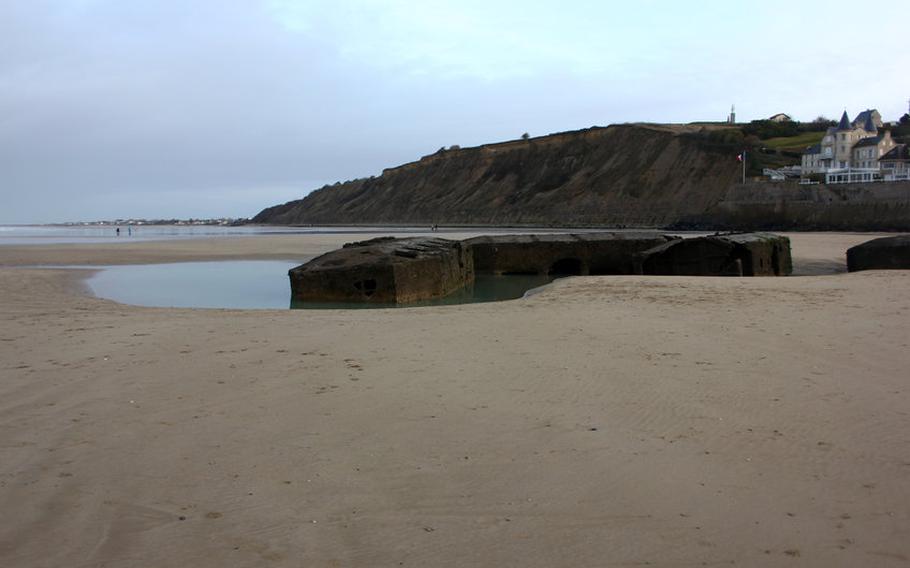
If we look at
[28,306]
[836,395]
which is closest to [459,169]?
[28,306]

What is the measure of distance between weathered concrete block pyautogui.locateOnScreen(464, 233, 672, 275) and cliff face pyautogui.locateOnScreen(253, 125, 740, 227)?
38948mm

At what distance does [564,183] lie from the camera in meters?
76.7

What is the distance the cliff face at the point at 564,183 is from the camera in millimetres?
62969

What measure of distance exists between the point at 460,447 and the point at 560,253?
17791 millimetres

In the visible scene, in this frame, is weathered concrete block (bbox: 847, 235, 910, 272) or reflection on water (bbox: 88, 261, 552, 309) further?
weathered concrete block (bbox: 847, 235, 910, 272)

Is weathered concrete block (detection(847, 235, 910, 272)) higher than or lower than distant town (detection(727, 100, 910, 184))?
lower

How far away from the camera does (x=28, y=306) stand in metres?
11.1

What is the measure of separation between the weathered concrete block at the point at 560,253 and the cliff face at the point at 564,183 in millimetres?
38948

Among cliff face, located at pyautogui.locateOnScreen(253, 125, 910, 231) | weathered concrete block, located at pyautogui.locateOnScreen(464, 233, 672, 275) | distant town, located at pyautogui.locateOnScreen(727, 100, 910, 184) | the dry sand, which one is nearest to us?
the dry sand

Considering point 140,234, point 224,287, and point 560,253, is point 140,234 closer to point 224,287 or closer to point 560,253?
point 224,287

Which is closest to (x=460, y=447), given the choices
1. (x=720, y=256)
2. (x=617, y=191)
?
(x=720, y=256)

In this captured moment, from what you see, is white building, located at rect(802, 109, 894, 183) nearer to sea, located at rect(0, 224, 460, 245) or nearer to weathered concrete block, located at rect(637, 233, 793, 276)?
sea, located at rect(0, 224, 460, 245)

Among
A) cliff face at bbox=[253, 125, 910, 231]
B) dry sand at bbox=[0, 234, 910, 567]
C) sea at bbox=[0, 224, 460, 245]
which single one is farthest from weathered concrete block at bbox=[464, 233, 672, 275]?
sea at bbox=[0, 224, 460, 245]

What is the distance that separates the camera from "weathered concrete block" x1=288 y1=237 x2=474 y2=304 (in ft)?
44.8
